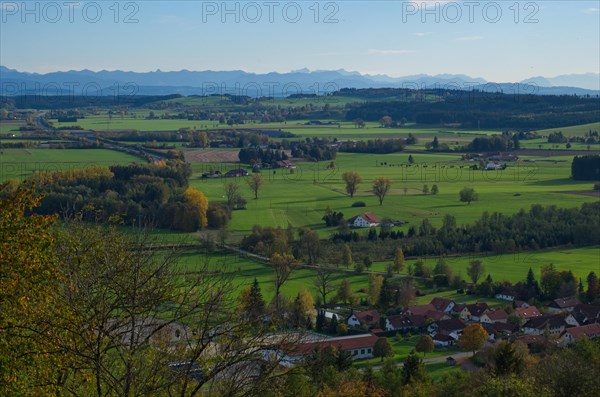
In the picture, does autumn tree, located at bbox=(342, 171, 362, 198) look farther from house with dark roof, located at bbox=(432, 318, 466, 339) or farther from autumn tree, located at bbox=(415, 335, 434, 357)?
autumn tree, located at bbox=(415, 335, 434, 357)

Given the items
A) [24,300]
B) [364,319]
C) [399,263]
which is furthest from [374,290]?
[24,300]

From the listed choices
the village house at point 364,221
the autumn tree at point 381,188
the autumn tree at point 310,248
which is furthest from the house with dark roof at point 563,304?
the autumn tree at point 381,188

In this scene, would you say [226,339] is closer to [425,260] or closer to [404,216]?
[425,260]

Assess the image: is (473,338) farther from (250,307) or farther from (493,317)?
(250,307)

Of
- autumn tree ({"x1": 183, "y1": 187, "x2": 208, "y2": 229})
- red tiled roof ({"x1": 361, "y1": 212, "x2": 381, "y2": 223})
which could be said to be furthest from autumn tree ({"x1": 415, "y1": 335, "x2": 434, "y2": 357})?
autumn tree ({"x1": 183, "y1": 187, "x2": 208, "y2": 229})

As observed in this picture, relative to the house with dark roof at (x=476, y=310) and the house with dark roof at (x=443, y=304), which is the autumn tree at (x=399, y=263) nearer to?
the house with dark roof at (x=443, y=304)
